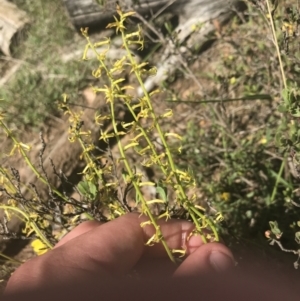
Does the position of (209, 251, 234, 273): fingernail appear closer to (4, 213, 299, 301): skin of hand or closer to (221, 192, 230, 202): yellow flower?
(4, 213, 299, 301): skin of hand

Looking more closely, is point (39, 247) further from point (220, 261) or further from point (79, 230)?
point (220, 261)

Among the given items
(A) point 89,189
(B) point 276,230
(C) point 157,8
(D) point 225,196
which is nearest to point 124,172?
(A) point 89,189

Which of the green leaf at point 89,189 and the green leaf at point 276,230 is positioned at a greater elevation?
the green leaf at point 89,189

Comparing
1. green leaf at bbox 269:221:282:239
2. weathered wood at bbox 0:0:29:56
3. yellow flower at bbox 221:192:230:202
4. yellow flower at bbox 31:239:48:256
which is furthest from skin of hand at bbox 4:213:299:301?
weathered wood at bbox 0:0:29:56

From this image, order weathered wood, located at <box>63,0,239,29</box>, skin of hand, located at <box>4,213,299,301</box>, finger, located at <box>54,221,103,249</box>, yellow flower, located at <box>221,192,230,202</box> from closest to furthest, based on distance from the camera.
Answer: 1. skin of hand, located at <box>4,213,299,301</box>
2. finger, located at <box>54,221,103,249</box>
3. yellow flower, located at <box>221,192,230,202</box>
4. weathered wood, located at <box>63,0,239,29</box>

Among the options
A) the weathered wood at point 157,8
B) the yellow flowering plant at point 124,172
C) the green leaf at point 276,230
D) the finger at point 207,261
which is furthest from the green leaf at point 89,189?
the weathered wood at point 157,8

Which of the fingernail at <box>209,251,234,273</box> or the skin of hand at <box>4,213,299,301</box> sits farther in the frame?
the fingernail at <box>209,251,234,273</box>

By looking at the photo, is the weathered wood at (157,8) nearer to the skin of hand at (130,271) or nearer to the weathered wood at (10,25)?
the weathered wood at (10,25)
